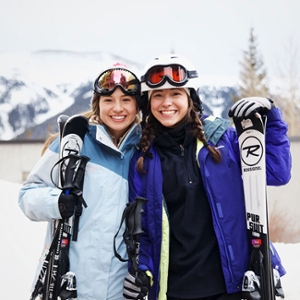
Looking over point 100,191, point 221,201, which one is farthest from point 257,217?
point 100,191

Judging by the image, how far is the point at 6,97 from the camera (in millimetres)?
26031

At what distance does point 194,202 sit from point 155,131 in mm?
520

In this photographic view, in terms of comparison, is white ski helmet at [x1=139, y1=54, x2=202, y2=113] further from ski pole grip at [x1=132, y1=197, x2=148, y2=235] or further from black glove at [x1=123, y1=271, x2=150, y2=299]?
black glove at [x1=123, y1=271, x2=150, y2=299]

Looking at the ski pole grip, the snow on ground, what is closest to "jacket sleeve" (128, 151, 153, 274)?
the ski pole grip

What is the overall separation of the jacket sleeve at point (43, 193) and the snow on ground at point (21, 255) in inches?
145

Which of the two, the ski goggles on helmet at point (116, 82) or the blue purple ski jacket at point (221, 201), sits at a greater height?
the ski goggles on helmet at point (116, 82)

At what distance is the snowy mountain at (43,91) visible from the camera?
24516 mm

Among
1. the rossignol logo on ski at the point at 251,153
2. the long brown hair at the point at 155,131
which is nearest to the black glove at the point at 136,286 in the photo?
the long brown hair at the point at 155,131

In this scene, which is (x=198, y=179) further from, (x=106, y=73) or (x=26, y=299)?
(x=26, y=299)

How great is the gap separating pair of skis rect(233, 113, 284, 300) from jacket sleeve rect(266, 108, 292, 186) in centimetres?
5

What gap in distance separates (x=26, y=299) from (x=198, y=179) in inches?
164

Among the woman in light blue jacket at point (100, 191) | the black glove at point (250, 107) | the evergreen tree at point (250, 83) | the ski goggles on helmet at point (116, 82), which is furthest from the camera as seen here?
the evergreen tree at point (250, 83)

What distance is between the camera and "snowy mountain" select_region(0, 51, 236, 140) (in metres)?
24.5

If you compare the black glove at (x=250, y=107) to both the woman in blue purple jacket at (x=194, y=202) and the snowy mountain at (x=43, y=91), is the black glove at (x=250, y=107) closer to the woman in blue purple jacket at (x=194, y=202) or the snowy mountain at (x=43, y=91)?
the woman in blue purple jacket at (x=194, y=202)
